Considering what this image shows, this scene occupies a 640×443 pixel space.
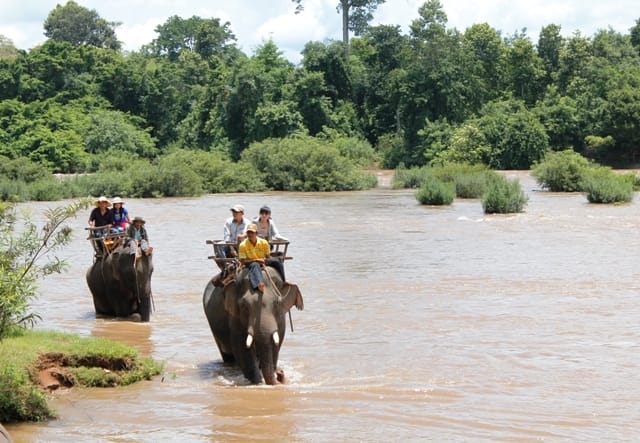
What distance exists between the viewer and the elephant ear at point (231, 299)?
1014cm

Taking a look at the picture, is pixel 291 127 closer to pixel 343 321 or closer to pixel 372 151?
pixel 372 151

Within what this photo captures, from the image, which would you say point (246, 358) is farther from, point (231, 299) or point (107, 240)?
point (107, 240)

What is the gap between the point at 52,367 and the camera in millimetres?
10250

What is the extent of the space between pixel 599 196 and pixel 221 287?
28781 millimetres

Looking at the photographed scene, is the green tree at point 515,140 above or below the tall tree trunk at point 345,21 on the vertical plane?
below

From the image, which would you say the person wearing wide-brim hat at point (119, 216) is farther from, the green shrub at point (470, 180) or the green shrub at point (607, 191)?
the green shrub at point (470, 180)

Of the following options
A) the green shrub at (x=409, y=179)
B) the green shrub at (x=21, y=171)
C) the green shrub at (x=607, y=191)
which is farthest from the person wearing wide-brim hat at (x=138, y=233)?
the green shrub at (x=409, y=179)

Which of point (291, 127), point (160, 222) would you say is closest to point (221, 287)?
point (160, 222)

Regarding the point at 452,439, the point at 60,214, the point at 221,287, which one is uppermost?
the point at 60,214

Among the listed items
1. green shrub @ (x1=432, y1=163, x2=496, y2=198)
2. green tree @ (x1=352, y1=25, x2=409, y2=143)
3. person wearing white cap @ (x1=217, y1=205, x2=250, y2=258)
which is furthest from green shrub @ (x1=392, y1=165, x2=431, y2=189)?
person wearing white cap @ (x1=217, y1=205, x2=250, y2=258)

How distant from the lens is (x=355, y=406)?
10148mm

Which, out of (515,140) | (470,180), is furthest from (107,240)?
(515,140)

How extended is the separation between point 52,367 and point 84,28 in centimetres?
9079

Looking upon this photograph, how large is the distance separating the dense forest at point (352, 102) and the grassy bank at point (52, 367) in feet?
126
